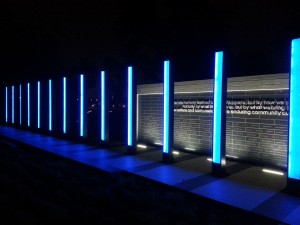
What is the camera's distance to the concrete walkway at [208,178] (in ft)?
16.0

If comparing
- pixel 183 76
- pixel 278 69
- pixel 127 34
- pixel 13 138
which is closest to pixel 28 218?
pixel 278 69

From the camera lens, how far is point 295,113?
5375 mm

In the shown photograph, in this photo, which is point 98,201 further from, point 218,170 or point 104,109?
point 104,109

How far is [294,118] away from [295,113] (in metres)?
0.10

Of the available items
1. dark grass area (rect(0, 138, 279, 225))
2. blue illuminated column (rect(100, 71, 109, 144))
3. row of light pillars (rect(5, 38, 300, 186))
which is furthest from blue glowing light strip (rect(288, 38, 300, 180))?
blue illuminated column (rect(100, 71, 109, 144))

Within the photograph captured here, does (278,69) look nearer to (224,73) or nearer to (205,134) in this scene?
(224,73)

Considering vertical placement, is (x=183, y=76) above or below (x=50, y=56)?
below

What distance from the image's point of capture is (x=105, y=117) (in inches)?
413

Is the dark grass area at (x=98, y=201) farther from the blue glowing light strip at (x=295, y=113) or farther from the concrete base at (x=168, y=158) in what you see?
the blue glowing light strip at (x=295, y=113)

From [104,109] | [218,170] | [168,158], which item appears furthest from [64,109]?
[218,170]

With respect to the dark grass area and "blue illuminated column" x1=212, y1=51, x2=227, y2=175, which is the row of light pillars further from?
the dark grass area

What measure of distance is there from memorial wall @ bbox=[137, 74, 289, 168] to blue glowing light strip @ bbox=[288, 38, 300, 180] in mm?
1674

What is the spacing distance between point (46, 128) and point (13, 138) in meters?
2.18

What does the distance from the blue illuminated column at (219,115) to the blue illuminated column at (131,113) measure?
3.37 metres
